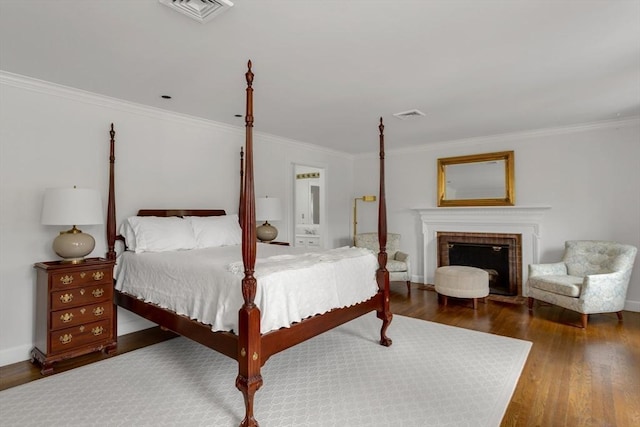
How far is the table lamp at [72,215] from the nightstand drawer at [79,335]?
1.88ft

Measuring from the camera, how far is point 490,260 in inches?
215

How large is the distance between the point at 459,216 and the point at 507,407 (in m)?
3.70

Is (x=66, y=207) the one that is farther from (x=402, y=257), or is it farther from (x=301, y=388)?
(x=402, y=257)

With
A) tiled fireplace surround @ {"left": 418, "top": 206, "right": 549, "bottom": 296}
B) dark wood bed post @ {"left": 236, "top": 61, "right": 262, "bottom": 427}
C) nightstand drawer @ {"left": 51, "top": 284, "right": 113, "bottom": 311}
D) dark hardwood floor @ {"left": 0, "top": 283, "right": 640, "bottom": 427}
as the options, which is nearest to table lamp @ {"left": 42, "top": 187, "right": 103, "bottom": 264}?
nightstand drawer @ {"left": 51, "top": 284, "right": 113, "bottom": 311}

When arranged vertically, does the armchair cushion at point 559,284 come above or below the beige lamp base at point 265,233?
below

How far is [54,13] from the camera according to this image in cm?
203

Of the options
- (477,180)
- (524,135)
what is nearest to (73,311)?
(477,180)

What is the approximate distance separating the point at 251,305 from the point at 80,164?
8.34 feet

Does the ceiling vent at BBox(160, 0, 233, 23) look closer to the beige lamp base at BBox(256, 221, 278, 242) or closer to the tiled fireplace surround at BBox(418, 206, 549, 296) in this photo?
the beige lamp base at BBox(256, 221, 278, 242)

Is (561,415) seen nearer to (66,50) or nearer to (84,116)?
(66,50)

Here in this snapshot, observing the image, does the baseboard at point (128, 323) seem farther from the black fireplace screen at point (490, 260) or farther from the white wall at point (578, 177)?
the black fireplace screen at point (490, 260)

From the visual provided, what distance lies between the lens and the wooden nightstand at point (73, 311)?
9.18 ft

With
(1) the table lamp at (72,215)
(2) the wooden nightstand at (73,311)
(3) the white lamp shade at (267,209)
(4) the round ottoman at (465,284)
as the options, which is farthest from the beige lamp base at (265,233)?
(4) the round ottoman at (465,284)

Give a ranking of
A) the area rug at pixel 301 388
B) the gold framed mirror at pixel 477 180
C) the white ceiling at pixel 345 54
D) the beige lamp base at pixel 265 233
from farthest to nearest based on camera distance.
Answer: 1. the gold framed mirror at pixel 477 180
2. the beige lamp base at pixel 265 233
3. the area rug at pixel 301 388
4. the white ceiling at pixel 345 54
